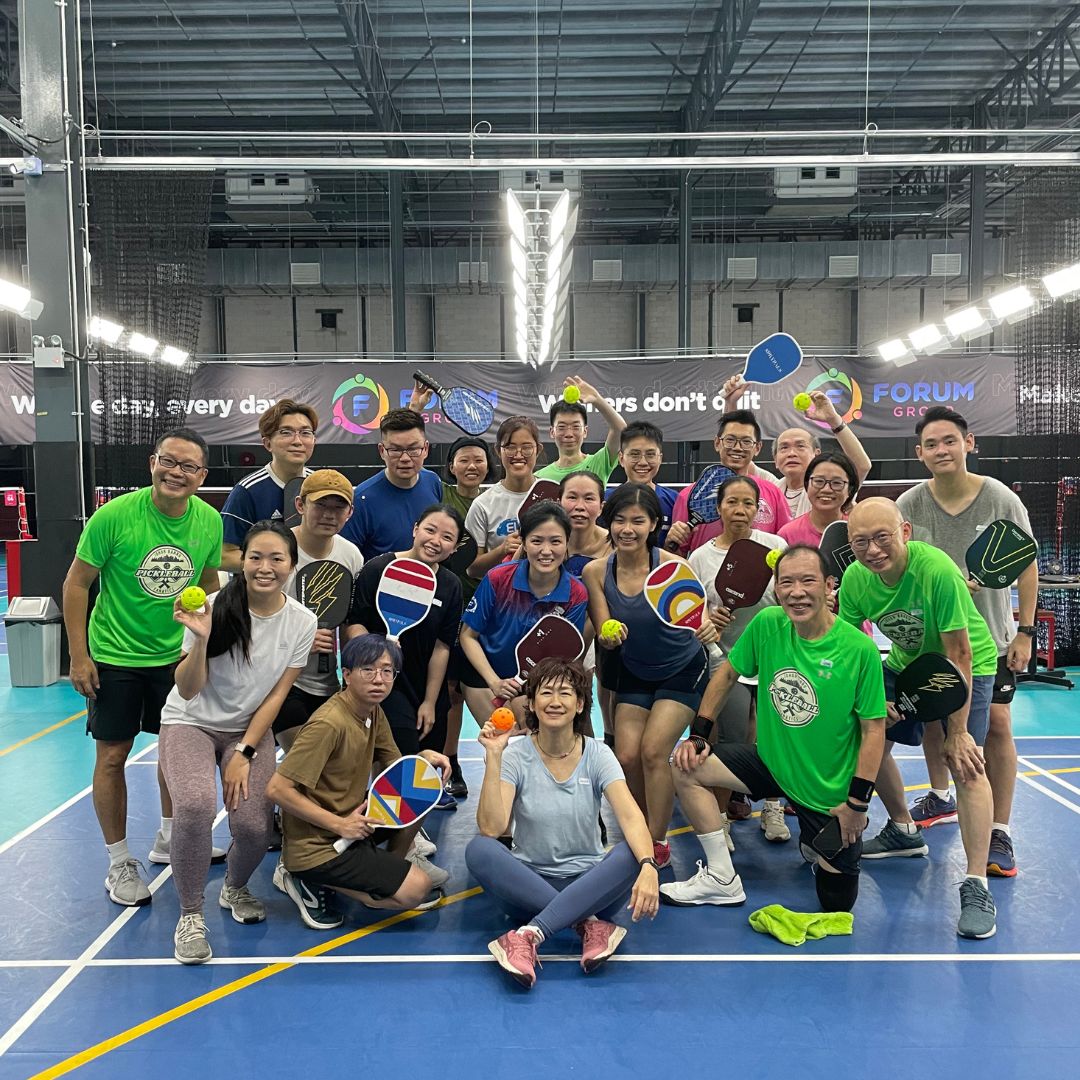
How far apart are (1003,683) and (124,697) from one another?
4.07 metres

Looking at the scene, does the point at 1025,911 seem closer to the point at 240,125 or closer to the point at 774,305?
the point at 240,125

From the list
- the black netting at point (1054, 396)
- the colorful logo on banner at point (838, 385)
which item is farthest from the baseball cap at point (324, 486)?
the colorful logo on banner at point (838, 385)

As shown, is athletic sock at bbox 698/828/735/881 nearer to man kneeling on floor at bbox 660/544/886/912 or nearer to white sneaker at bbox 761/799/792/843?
man kneeling on floor at bbox 660/544/886/912

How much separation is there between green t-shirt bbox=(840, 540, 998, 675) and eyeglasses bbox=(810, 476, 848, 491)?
600mm

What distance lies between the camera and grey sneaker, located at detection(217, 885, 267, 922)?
147 inches

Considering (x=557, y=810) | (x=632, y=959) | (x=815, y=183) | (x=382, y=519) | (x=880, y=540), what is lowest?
(x=632, y=959)

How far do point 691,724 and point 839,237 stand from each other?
75.9ft

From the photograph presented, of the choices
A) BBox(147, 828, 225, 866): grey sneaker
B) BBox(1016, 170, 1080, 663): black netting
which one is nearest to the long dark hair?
BBox(147, 828, 225, 866): grey sneaker

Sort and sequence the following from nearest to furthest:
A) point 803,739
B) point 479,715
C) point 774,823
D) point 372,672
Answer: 1. point 372,672
2. point 803,739
3. point 479,715
4. point 774,823

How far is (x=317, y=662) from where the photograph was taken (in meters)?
4.16

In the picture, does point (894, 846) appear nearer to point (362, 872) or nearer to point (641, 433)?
point (641, 433)

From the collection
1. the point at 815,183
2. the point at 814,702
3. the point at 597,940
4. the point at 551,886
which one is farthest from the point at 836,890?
the point at 815,183

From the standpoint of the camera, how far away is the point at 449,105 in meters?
17.3

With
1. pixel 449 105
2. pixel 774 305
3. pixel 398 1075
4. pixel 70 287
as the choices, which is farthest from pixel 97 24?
pixel 774 305
